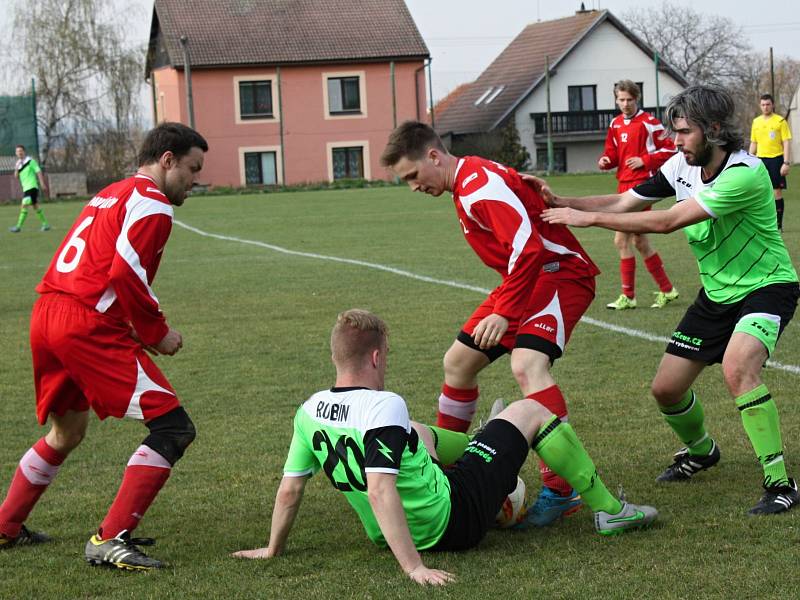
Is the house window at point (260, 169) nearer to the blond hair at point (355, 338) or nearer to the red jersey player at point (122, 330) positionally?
the red jersey player at point (122, 330)

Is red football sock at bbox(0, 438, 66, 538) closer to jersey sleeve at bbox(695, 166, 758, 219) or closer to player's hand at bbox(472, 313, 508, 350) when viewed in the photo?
player's hand at bbox(472, 313, 508, 350)

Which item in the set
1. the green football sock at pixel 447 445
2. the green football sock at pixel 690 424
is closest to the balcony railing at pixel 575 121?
the green football sock at pixel 690 424

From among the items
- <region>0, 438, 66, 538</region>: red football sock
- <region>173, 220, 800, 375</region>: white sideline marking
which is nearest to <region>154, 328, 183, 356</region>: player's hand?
<region>0, 438, 66, 538</region>: red football sock

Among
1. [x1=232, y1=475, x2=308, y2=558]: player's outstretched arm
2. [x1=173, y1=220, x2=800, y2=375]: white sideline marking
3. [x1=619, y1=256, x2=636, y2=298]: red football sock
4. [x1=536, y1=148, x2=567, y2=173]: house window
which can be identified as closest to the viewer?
[x1=232, y1=475, x2=308, y2=558]: player's outstretched arm

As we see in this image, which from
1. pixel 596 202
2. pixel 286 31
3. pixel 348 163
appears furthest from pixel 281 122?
pixel 596 202

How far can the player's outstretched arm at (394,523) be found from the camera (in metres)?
4.04

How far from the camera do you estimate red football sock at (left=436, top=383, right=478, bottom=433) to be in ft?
18.0

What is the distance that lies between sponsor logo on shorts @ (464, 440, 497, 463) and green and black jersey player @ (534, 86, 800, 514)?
1027 mm

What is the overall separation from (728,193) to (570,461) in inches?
53.9

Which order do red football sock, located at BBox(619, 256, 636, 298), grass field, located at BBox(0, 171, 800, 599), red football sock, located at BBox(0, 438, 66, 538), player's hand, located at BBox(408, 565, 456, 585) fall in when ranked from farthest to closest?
red football sock, located at BBox(619, 256, 636, 298) → red football sock, located at BBox(0, 438, 66, 538) → grass field, located at BBox(0, 171, 800, 599) → player's hand, located at BBox(408, 565, 456, 585)

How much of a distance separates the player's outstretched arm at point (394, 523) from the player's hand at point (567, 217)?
1.42 meters

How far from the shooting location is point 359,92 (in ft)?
173

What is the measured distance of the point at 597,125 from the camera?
183 feet

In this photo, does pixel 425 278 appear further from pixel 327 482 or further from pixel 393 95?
pixel 393 95
